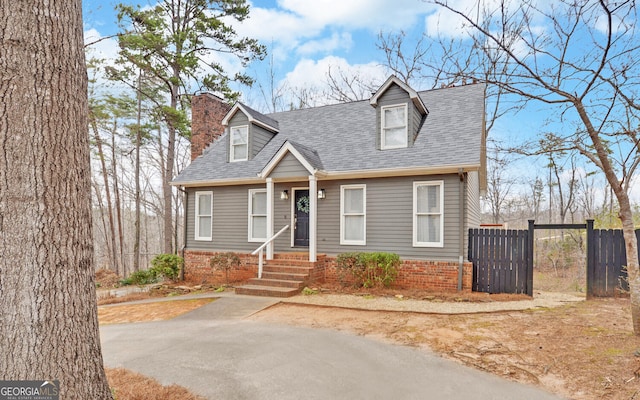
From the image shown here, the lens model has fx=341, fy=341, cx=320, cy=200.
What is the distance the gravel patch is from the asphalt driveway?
1970 millimetres

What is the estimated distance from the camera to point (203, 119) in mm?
14070

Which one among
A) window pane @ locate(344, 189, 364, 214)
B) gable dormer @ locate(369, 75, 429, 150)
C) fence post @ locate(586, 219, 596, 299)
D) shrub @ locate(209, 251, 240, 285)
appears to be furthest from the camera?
shrub @ locate(209, 251, 240, 285)

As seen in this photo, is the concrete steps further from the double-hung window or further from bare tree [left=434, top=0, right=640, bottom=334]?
bare tree [left=434, top=0, right=640, bottom=334]

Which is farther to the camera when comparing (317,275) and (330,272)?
(330,272)

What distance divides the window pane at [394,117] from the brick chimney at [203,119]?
24.4 ft

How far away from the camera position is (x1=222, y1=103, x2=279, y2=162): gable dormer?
1248cm

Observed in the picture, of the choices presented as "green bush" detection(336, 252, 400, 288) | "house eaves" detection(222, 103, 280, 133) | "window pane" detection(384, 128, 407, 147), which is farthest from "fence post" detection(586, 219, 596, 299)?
"house eaves" detection(222, 103, 280, 133)

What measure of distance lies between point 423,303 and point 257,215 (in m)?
6.24

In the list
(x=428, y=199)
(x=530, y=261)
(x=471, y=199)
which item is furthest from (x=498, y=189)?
(x=428, y=199)

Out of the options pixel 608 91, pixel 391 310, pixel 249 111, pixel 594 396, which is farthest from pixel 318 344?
pixel 249 111

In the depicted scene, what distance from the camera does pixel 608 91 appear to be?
495 cm

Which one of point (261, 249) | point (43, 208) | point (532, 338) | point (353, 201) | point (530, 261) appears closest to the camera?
point (43, 208)

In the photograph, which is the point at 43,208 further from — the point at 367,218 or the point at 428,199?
the point at 428,199

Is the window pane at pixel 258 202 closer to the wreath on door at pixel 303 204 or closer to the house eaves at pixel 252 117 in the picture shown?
the wreath on door at pixel 303 204
